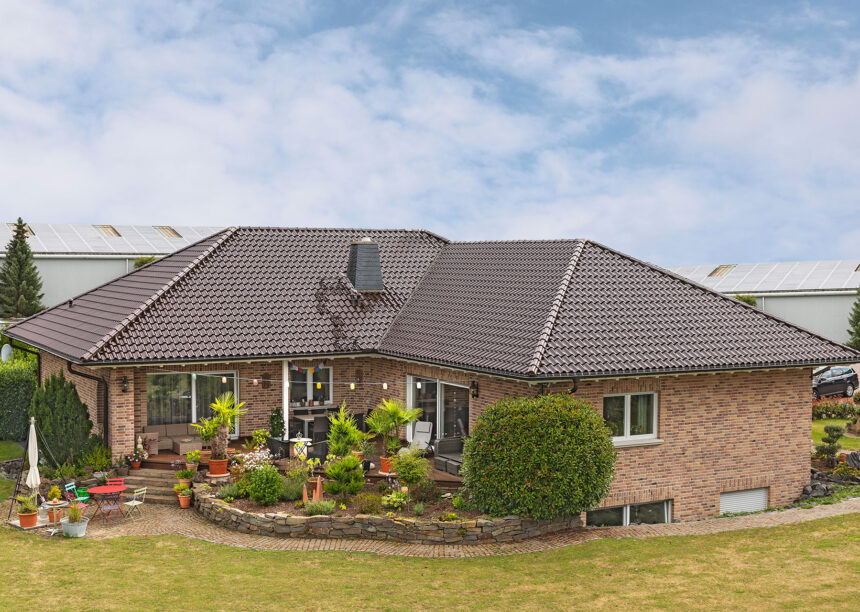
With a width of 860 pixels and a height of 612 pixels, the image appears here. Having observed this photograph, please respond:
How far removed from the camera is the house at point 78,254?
49.8 meters

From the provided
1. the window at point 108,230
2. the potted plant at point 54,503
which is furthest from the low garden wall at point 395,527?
the window at point 108,230

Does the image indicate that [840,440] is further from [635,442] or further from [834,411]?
[635,442]

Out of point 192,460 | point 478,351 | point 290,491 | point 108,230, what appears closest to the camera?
point 290,491

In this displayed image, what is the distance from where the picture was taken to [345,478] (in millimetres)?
18188

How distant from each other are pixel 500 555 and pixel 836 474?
11823 mm

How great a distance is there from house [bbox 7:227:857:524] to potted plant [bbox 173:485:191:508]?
223 centimetres

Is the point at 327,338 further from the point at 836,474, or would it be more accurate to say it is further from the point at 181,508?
the point at 836,474

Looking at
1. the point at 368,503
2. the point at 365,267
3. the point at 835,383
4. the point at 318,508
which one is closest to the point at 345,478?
the point at 368,503

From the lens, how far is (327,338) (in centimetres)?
2292

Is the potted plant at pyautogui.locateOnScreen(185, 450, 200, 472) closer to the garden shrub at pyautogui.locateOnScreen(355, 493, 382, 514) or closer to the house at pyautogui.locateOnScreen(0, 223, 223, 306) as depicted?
the garden shrub at pyautogui.locateOnScreen(355, 493, 382, 514)

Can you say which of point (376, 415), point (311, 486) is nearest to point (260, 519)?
point (311, 486)

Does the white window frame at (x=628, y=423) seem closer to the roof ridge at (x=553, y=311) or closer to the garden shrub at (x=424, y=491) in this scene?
the roof ridge at (x=553, y=311)

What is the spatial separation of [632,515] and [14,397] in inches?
844

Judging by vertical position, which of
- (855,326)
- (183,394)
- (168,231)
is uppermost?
(168,231)
